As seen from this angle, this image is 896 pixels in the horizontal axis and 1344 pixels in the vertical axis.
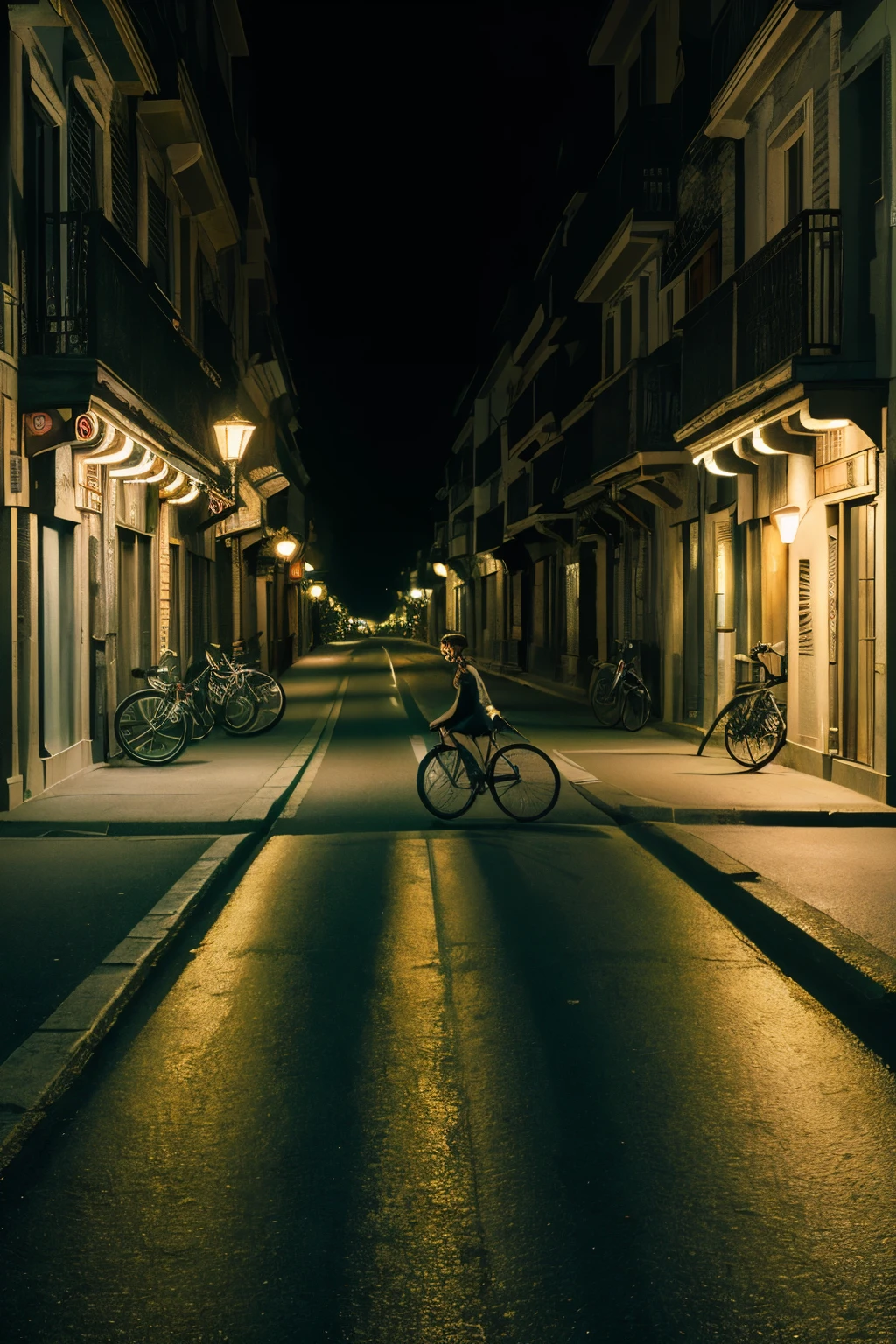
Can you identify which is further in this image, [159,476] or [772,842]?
[159,476]

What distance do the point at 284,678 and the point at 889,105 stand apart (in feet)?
101

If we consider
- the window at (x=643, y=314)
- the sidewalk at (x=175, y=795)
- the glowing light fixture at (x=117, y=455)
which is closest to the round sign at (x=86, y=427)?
the glowing light fixture at (x=117, y=455)

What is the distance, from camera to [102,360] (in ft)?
41.6

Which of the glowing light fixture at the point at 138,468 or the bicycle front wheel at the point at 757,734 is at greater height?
the glowing light fixture at the point at 138,468

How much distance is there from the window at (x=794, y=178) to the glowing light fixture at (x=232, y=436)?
852 cm

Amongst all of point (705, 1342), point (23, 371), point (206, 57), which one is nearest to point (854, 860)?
point (705, 1342)

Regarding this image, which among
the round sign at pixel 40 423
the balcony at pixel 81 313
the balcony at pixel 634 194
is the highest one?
the balcony at pixel 634 194

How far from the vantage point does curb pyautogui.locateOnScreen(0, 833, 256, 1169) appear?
4516 millimetres

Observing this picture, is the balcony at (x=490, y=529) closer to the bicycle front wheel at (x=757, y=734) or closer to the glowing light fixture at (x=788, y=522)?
the glowing light fixture at (x=788, y=522)

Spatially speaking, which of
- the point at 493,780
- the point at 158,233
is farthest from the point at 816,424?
the point at 158,233

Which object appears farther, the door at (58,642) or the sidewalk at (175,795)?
the door at (58,642)

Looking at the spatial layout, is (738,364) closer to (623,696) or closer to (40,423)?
(623,696)

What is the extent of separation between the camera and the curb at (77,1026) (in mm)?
4516

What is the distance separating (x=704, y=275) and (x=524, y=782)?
11522 mm
